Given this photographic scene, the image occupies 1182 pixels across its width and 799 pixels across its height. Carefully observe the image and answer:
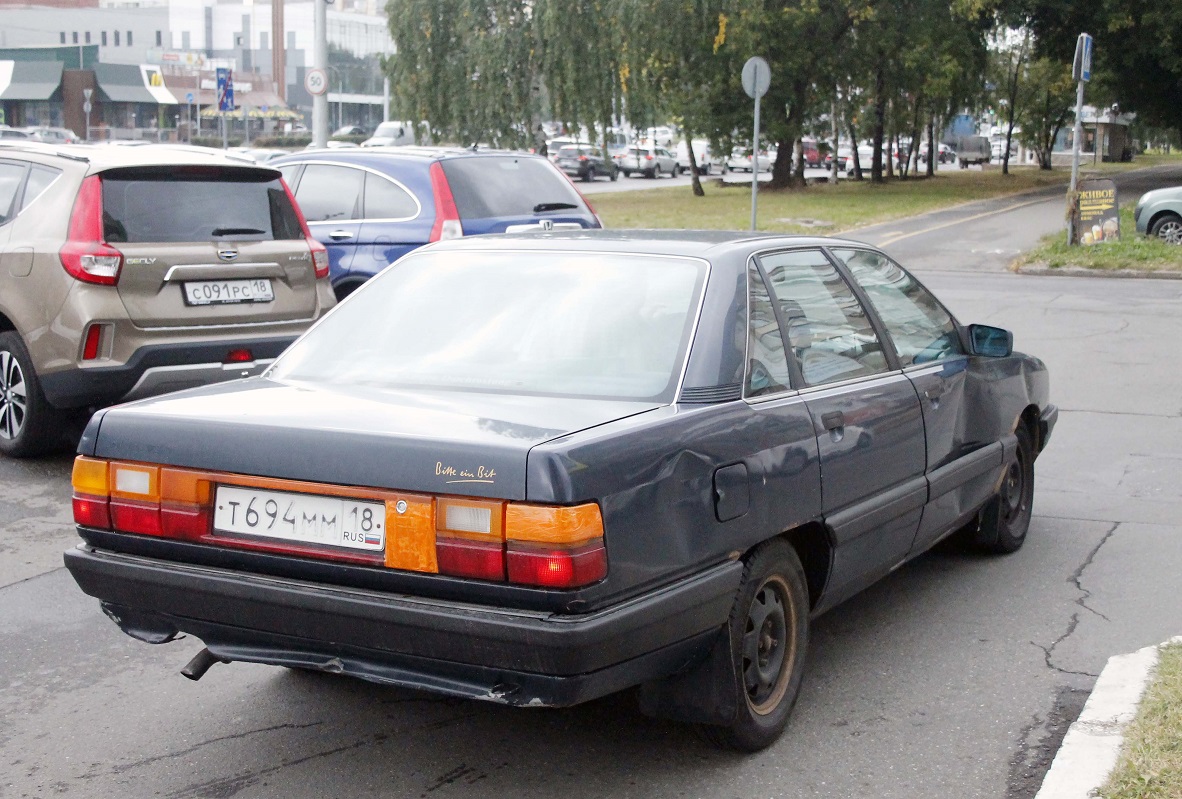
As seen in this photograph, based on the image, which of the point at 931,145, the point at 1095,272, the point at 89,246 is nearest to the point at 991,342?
the point at 89,246

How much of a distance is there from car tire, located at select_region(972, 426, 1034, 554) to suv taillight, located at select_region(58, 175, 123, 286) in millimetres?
4623

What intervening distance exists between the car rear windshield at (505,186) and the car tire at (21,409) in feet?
11.4

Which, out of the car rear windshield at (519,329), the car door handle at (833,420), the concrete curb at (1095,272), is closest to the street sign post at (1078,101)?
the concrete curb at (1095,272)

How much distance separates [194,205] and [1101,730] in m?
5.75

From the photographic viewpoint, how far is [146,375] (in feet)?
23.8

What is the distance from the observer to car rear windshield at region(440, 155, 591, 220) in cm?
1011

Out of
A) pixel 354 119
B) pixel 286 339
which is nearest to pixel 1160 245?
pixel 286 339

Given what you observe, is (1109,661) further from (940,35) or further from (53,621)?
(940,35)

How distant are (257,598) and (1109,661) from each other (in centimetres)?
272

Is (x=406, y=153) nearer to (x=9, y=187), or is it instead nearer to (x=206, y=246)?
(x=206, y=246)

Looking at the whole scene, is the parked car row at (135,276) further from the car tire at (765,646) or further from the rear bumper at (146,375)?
the car tire at (765,646)

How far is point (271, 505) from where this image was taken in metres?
3.45

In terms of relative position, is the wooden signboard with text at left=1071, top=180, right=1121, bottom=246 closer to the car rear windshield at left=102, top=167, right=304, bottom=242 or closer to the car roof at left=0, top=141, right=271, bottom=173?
the car rear windshield at left=102, top=167, right=304, bottom=242

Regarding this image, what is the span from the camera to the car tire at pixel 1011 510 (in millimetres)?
5820
